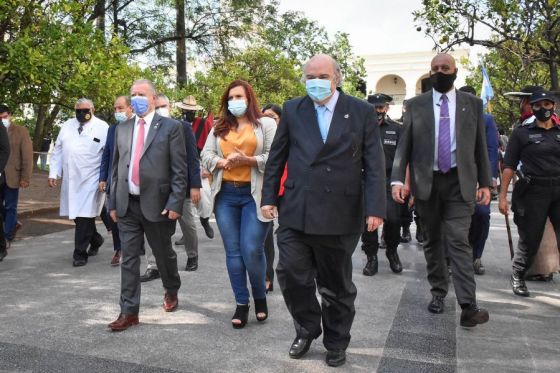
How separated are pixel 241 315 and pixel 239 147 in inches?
50.2

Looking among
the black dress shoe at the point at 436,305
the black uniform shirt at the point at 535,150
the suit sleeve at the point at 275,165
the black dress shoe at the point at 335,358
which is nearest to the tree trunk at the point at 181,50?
the black uniform shirt at the point at 535,150

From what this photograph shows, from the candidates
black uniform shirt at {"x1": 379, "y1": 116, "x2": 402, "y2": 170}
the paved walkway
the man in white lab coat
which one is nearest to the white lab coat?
Result: the man in white lab coat

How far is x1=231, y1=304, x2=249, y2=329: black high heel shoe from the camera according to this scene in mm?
4473

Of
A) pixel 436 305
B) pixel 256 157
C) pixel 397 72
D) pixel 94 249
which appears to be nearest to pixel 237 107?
pixel 256 157

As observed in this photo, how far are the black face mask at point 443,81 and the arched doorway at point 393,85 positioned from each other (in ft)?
226

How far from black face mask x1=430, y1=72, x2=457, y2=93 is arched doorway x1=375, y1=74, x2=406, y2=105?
226ft

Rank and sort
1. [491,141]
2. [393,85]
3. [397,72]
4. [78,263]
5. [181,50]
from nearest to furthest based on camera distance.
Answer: [491,141] < [78,263] < [181,50] < [397,72] < [393,85]

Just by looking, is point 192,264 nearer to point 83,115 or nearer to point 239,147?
point 83,115

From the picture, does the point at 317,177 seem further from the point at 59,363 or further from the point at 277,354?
the point at 59,363

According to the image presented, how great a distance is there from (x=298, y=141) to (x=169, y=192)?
134 centimetres

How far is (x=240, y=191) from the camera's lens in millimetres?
4574

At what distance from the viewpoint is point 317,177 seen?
3.64m

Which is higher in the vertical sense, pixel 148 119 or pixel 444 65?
pixel 444 65

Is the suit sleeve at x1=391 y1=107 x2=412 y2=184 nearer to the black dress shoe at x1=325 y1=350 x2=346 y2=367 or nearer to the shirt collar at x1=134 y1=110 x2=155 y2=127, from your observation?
the black dress shoe at x1=325 y1=350 x2=346 y2=367
